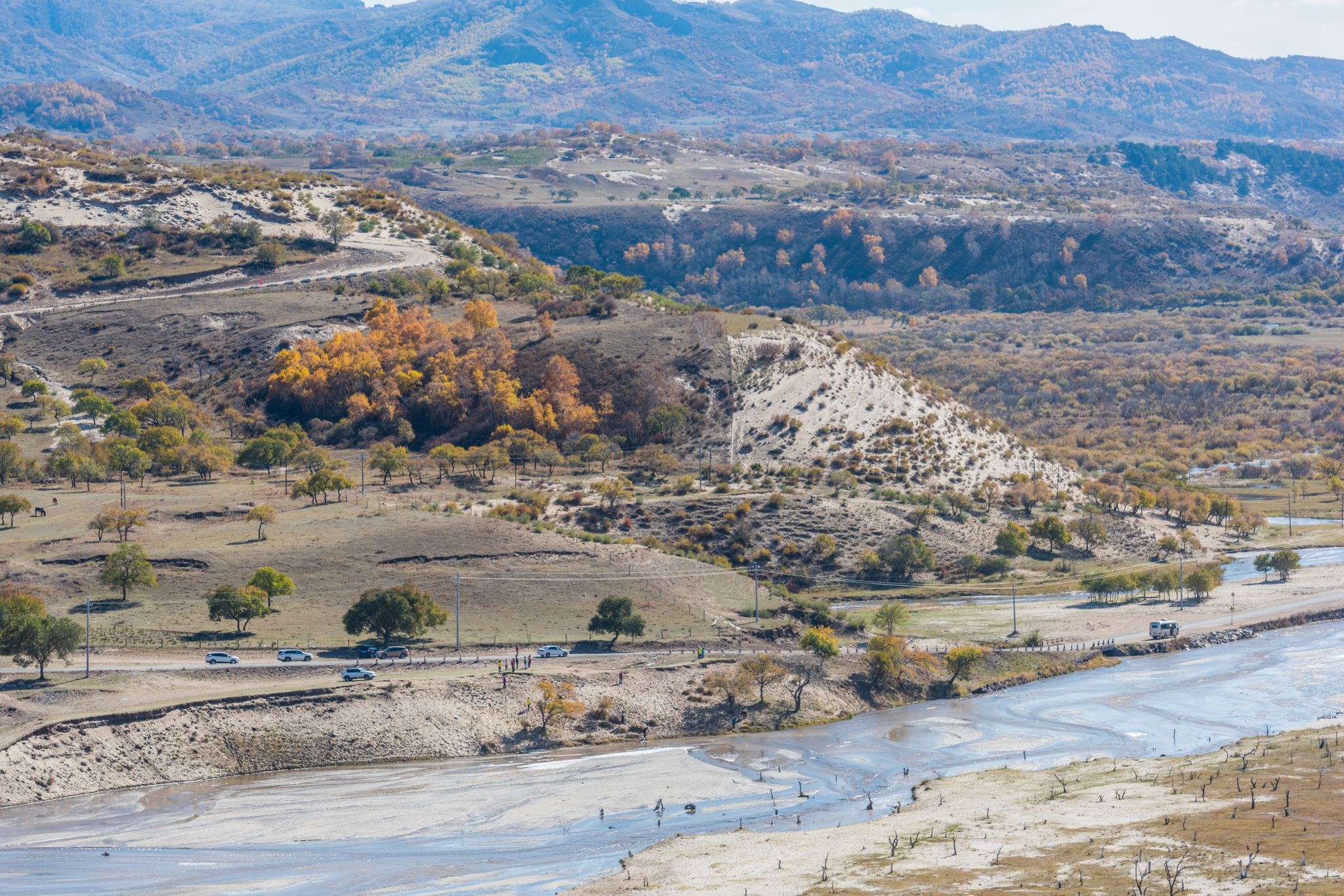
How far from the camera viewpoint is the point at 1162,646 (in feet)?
311

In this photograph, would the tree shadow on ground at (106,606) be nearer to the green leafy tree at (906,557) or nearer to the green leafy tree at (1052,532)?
the green leafy tree at (906,557)

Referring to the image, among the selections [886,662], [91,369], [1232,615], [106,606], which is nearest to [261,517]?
[106,606]

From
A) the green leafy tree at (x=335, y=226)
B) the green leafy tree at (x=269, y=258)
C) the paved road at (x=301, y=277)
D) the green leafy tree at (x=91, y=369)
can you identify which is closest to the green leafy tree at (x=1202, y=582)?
the paved road at (x=301, y=277)

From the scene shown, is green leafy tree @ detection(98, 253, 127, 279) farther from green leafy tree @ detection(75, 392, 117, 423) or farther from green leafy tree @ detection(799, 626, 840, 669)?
green leafy tree @ detection(799, 626, 840, 669)

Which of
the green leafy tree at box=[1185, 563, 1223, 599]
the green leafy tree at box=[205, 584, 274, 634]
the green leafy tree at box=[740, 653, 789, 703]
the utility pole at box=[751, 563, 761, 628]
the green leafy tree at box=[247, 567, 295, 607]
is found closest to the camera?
the green leafy tree at box=[740, 653, 789, 703]

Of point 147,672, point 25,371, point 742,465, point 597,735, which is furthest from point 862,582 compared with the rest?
Result: point 25,371

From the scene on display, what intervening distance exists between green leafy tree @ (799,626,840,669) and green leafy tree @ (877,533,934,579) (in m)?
24.8

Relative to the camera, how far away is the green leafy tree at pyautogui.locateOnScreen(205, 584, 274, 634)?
81062mm

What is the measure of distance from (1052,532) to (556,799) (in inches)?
2578

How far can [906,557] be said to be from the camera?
108312 millimetres

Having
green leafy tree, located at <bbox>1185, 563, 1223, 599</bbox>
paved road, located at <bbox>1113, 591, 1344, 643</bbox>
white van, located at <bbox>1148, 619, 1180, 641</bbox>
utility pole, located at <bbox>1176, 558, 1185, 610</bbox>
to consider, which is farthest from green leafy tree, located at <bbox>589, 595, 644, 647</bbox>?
green leafy tree, located at <bbox>1185, 563, 1223, 599</bbox>

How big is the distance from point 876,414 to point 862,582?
31328mm

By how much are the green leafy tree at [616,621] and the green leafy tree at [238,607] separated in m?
20.7

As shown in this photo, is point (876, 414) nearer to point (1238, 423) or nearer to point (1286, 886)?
point (1238, 423)
